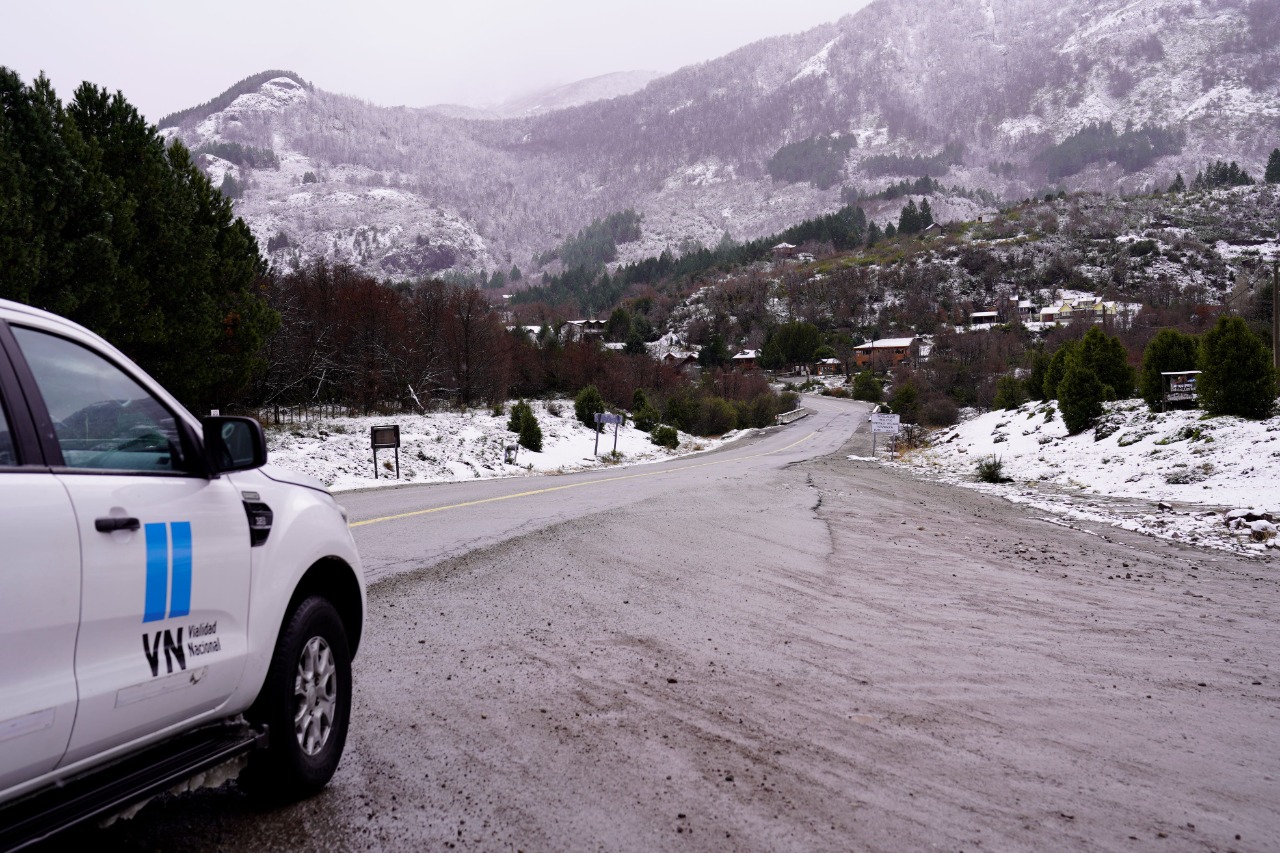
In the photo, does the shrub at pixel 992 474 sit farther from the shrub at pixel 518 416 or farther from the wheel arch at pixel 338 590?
the wheel arch at pixel 338 590

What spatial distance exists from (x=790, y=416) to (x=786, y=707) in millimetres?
80482

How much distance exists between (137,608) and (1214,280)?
189 m

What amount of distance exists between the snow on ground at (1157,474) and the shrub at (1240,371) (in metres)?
0.55

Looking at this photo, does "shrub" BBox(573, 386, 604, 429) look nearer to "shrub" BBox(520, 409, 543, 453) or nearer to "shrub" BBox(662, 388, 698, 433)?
"shrub" BBox(520, 409, 543, 453)

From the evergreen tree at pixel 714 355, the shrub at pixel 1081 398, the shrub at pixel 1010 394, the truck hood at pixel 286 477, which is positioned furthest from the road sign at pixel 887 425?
the evergreen tree at pixel 714 355

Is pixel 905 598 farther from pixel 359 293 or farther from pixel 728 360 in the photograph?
pixel 728 360

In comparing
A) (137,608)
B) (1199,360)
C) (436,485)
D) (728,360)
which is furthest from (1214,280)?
(137,608)

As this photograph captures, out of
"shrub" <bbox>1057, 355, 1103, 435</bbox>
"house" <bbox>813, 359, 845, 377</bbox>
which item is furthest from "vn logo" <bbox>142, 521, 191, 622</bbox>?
"house" <bbox>813, 359, 845, 377</bbox>

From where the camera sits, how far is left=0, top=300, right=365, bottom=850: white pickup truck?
228 cm

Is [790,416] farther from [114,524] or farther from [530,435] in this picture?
[114,524]

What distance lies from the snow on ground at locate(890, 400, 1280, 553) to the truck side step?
13.1 metres

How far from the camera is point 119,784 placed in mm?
2551

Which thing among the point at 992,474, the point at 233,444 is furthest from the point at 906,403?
the point at 233,444

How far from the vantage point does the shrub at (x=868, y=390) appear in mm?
107425
